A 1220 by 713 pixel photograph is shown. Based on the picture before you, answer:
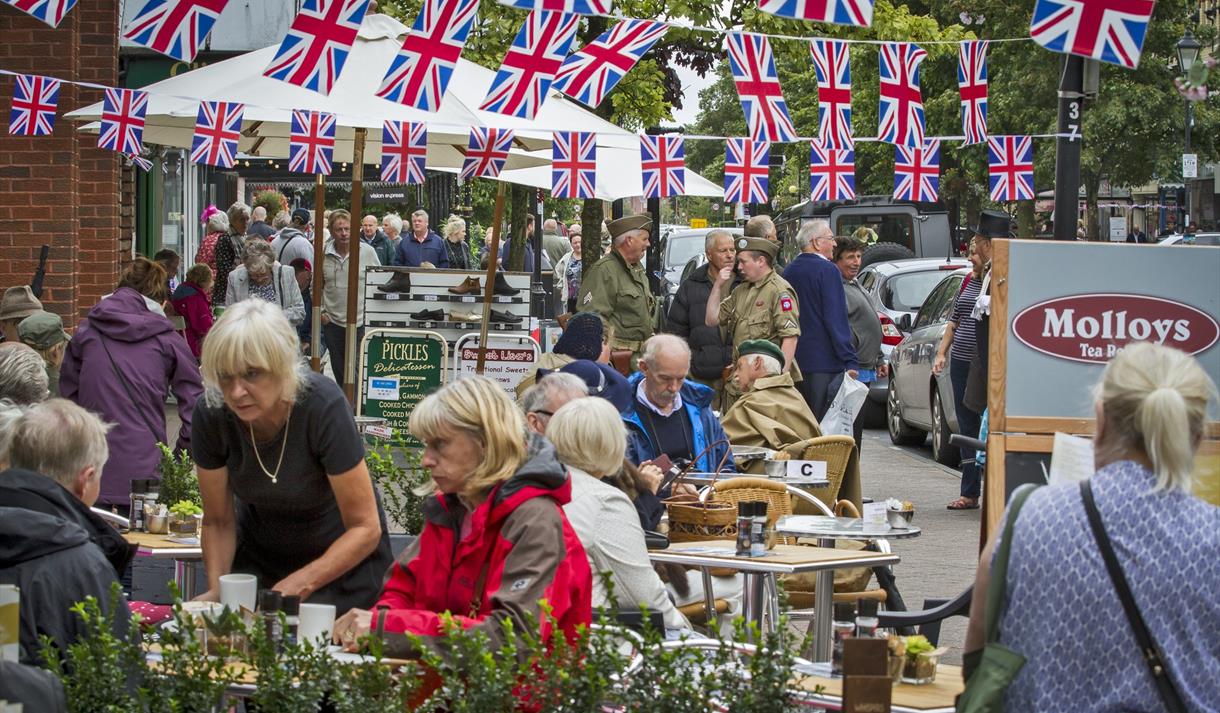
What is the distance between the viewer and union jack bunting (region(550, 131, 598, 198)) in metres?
10.9

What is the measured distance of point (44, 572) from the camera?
4461 millimetres

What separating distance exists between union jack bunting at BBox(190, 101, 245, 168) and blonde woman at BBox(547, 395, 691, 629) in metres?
5.12

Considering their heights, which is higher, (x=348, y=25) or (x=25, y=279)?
(x=348, y=25)

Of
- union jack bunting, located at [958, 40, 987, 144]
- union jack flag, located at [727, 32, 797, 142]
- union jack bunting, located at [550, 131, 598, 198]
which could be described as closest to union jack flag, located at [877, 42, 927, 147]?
union jack bunting, located at [958, 40, 987, 144]

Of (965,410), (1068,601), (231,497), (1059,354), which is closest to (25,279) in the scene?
(965,410)

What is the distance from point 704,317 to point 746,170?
2132mm

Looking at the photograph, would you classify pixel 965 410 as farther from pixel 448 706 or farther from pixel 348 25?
pixel 448 706

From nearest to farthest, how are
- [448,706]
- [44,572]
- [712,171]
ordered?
[448,706]
[44,572]
[712,171]

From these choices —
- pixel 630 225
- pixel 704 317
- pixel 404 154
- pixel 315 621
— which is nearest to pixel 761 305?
pixel 704 317

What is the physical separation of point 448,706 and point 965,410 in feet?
30.9

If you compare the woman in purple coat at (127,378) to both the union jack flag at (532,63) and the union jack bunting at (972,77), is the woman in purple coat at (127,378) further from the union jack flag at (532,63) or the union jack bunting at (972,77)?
the union jack bunting at (972,77)

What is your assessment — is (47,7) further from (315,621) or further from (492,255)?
(492,255)

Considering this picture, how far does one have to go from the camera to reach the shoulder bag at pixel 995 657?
11.7ft

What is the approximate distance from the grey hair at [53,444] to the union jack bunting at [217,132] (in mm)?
5244
